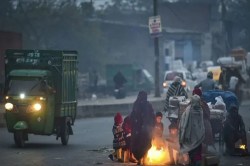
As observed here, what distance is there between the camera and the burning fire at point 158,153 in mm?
14379

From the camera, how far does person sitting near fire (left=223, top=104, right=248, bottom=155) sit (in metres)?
15.6

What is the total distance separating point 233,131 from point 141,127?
9.85ft

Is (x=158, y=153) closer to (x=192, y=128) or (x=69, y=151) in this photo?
(x=192, y=128)

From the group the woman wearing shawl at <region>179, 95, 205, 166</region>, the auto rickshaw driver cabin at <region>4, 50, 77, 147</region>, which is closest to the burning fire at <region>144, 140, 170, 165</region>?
the woman wearing shawl at <region>179, 95, 205, 166</region>

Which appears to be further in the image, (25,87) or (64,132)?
(64,132)

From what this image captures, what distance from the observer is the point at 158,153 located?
14.5m

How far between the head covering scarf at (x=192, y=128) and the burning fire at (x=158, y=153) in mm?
1600

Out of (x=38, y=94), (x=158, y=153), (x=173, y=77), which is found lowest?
(x=158, y=153)

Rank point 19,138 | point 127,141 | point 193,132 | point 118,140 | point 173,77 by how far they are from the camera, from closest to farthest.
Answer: point 193,132 < point 127,141 < point 118,140 < point 19,138 < point 173,77

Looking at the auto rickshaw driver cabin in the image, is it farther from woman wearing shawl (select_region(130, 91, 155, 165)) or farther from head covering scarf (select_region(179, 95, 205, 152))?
head covering scarf (select_region(179, 95, 205, 152))

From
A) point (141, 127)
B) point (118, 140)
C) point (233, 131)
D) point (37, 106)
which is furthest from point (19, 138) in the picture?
point (233, 131)

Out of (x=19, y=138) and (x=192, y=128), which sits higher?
(x=192, y=128)

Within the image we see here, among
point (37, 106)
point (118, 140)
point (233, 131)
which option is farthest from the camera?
point (37, 106)

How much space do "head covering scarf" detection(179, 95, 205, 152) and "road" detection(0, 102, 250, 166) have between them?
1.73 meters
